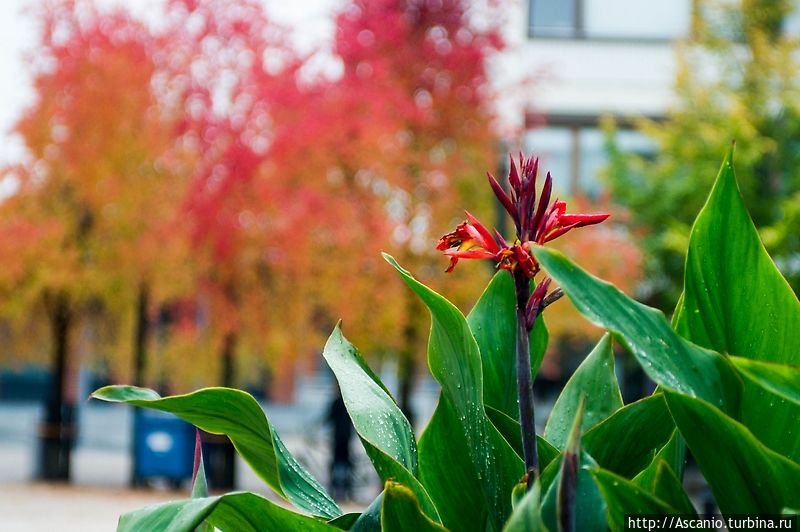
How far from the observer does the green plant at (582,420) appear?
129 cm

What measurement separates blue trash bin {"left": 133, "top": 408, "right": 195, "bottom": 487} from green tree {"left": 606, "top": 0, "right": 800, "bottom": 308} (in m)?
8.48

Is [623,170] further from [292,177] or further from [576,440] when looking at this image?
[576,440]

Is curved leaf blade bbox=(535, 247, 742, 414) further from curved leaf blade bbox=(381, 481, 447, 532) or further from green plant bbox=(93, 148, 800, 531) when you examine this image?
curved leaf blade bbox=(381, 481, 447, 532)

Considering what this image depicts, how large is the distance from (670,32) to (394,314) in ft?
46.7

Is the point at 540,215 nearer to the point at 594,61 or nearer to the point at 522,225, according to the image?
the point at 522,225

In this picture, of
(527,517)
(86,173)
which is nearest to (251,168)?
(86,173)

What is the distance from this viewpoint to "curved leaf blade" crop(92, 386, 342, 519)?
1.47 metres

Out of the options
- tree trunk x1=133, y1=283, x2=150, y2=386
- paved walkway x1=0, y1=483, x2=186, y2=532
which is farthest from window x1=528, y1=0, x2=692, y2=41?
paved walkway x1=0, y1=483, x2=186, y2=532

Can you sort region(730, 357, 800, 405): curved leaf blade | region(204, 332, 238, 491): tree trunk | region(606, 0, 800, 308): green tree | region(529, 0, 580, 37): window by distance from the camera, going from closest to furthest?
region(730, 357, 800, 405): curved leaf blade → region(204, 332, 238, 491): tree trunk → region(606, 0, 800, 308): green tree → region(529, 0, 580, 37): window

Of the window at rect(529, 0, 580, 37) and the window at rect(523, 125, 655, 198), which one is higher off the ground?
the window at rect(529, 0, 580, 37)

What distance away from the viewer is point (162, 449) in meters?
16.3

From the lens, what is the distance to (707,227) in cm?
146

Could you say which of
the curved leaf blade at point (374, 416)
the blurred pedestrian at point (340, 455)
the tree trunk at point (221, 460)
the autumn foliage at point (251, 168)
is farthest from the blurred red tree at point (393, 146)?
the curved leaf blade at point (374, 416)

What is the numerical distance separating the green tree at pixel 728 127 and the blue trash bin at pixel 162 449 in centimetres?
848
